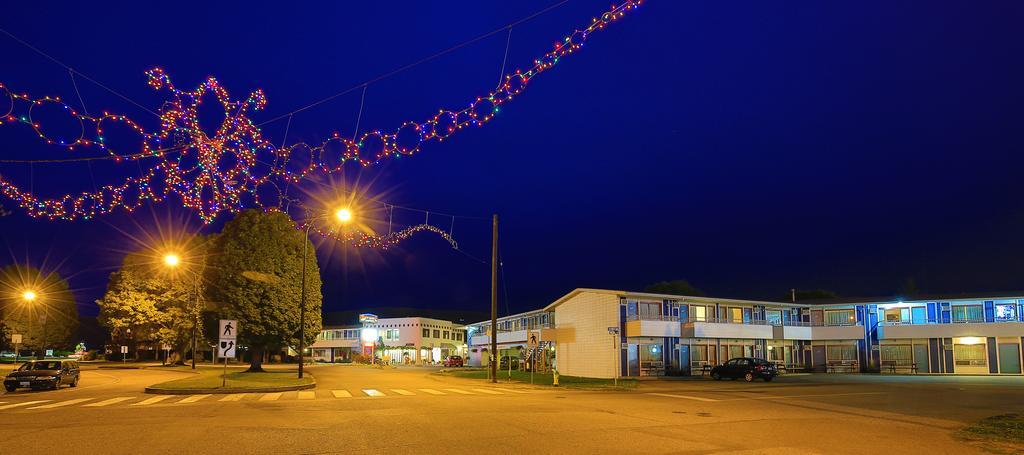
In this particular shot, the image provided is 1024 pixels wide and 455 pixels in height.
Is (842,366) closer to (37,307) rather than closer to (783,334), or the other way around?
(783,334)

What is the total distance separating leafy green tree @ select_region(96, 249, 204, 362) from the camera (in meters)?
60.5

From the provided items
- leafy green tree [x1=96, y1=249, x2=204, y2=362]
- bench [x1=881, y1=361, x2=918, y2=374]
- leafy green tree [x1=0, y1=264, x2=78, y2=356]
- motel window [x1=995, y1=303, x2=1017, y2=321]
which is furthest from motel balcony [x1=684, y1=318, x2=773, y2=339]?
leafy green tree [x1=0, y1=264, x2=78, y2=356]

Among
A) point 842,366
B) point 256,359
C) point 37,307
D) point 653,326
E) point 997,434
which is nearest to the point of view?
point 997,434

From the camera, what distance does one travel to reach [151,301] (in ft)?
200

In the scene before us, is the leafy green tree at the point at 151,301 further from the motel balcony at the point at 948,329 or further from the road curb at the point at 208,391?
the motel balcony at the point at 948,329

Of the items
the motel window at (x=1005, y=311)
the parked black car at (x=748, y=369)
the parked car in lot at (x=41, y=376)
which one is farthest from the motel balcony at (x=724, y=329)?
the parked car in lot at (x=41, y=376)

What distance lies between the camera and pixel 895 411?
61.3ft

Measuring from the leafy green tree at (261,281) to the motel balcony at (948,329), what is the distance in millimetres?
42673

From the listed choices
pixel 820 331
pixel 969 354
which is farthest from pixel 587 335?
pixel 969 354

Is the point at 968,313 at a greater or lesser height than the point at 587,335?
greater

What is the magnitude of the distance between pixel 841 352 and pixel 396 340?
63.6 metres

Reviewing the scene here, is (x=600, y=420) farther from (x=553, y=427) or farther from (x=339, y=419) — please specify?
(x=339, y=419)

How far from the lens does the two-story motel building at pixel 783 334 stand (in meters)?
44.8

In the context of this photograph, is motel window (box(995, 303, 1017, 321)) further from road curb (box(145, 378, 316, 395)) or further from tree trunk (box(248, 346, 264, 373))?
tree trunk (box(248, 346, 264, 373))
